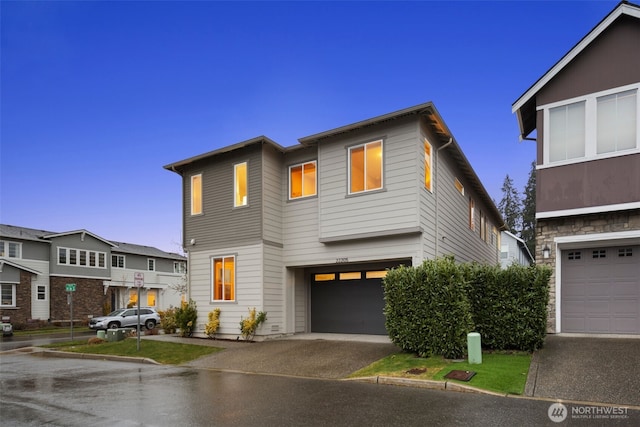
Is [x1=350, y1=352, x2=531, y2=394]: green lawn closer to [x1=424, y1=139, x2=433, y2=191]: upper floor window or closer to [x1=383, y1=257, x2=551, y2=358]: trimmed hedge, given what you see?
[x1=383, y1=257, x2=551, y2=358]: trimmed hedge

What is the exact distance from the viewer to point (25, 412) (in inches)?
273

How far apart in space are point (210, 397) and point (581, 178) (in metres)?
11.0

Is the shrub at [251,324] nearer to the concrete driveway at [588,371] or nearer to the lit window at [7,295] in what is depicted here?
the concrete driveway at [588,371]

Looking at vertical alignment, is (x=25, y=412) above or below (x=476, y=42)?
below

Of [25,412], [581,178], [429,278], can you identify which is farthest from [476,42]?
[25,412]

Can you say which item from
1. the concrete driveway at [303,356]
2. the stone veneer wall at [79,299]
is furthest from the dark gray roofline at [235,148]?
the stone veneer wall at [79,299]

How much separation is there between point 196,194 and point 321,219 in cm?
632

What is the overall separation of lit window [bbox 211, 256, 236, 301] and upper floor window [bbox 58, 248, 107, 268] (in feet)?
82.1

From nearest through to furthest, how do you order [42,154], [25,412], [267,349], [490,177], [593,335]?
[25,412] → [593,335] → [267,349] → [42,154] → [490,177]

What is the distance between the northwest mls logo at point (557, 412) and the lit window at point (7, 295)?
119 ft

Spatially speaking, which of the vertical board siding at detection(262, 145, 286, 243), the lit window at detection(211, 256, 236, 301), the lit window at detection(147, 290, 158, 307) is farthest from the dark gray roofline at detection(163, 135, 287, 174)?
the lit window at detection(147, 290, 158, 307)

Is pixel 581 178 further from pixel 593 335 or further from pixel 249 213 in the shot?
pixel 249 213

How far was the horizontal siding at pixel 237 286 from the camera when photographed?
15742mm

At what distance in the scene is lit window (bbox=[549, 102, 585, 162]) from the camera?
472 inches
